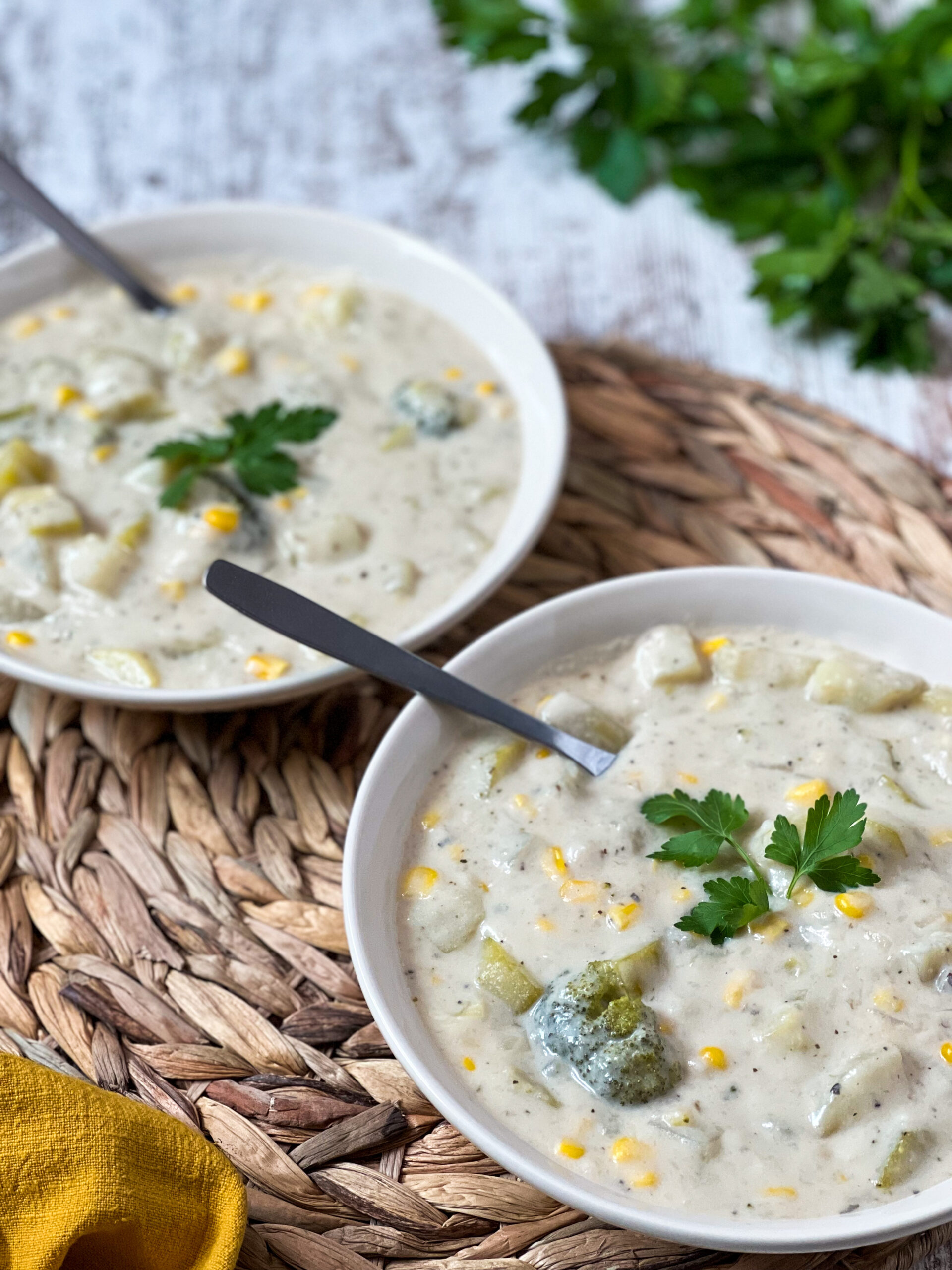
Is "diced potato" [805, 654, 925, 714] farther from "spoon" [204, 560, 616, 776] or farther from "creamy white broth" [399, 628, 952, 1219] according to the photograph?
"spoon" [204, 560, 616, 776]

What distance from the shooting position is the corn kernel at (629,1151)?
90.1 inches

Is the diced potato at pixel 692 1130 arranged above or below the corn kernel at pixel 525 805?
below

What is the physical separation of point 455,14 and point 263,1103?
3.73 metres

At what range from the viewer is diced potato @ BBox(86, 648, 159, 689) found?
313 centimetres

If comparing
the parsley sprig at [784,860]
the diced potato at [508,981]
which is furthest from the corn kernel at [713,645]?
the diced potato at [508,981]

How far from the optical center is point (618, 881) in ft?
8.55

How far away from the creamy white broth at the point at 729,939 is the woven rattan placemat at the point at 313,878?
1.00ft

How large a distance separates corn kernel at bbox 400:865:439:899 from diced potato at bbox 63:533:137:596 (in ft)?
3.69

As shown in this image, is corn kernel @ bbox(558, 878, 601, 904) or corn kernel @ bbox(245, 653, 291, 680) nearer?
corn kernel @ bbox(558, 878, 601, 904)

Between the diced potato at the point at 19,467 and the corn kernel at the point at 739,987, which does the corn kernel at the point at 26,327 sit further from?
the corn kernel at the point at 739,987

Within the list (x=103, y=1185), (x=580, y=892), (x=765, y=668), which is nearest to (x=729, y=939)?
(x=580, y=892)

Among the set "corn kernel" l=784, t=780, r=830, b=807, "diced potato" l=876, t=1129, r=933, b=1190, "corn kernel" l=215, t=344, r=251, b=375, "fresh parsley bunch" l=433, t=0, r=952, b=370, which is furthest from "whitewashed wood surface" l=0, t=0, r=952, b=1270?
"diced potato" l=876, t=1129, r=933, b=1190

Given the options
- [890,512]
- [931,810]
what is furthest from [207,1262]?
[890,512]

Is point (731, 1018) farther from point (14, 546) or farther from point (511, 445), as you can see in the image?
point (14, 546)
